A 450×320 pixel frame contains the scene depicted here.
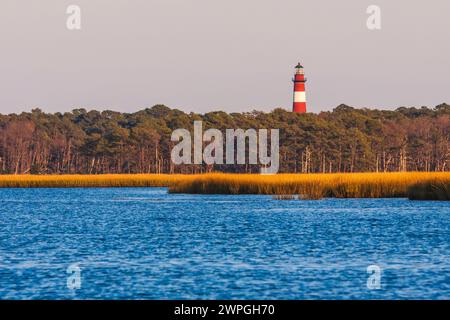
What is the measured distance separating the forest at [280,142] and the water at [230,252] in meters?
77.5

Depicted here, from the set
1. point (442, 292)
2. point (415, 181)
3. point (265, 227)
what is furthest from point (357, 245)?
point (415, 181)

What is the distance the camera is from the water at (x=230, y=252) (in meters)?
22.2

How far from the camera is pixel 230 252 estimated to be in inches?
1187

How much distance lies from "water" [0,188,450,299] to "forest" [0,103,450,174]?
77.5m

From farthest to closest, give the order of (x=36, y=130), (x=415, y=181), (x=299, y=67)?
(x=36, y=130) → (x=299, y=67) → (x=415, y=181)

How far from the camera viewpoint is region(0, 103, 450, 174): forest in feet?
430

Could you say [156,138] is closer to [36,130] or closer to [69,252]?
[36,130]

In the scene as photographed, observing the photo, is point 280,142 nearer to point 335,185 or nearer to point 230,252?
point 335,185

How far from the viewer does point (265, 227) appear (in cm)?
4016

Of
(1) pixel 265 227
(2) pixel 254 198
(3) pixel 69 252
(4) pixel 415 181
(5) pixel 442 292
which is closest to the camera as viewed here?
(5) pixel 442 292

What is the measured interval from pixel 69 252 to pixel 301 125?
104 meters

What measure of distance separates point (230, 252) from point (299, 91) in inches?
3940

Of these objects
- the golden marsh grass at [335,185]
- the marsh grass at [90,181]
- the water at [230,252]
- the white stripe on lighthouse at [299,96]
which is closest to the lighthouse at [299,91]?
the white stripe on lighthouse at [299,96]

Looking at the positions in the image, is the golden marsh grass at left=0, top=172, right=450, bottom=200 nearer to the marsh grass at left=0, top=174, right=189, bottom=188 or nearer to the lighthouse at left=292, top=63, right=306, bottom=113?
the marsh grass at left=0, top=174, right=189, bottom=188
